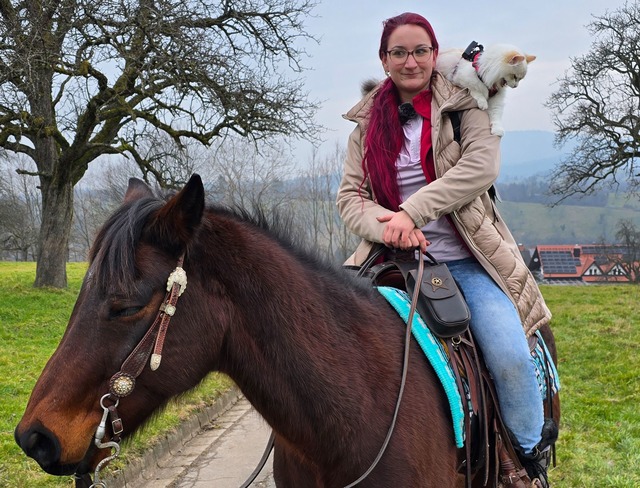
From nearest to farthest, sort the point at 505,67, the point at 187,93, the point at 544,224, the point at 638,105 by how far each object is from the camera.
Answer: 1. the point at 505,67
2. the point at 187,93
3. the point at 638,105
4. the point at 544,224

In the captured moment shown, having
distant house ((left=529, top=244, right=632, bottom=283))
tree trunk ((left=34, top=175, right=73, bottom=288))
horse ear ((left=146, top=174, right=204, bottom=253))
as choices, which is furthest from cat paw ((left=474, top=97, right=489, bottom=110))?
distant house ((left=529, top=244, right=632, bottom=283))

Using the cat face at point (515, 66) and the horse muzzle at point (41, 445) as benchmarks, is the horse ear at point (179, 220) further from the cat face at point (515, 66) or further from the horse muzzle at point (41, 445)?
the cat face at point (515, 66)

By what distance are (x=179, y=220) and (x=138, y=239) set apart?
16 centimetres

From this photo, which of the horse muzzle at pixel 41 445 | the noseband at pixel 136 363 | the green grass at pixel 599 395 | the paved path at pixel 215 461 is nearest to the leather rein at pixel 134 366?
the noseband at pixel 136 363

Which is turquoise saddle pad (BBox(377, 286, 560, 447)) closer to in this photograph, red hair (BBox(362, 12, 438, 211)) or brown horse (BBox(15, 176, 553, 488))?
brown horse (BBox(15, 176, 553, 488))

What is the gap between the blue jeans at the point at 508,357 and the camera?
2436 mm

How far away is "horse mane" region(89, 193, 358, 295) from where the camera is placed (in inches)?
68.7

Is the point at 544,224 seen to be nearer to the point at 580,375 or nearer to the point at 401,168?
the point at 580,375

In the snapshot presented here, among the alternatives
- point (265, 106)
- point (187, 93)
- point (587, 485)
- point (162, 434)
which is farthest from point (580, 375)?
point (187, 93)

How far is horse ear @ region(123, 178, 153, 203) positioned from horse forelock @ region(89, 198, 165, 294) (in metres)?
0.19

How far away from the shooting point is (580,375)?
27.6 feet

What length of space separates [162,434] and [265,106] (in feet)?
34.4

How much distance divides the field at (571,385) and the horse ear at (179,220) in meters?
0.57

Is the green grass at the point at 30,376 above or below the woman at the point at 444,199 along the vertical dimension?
below
